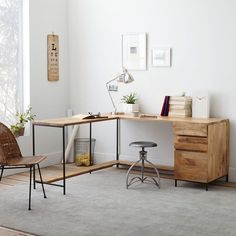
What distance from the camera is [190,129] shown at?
5258 millimetres

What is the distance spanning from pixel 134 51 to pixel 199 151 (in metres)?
1.74

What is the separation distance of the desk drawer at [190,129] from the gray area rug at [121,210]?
0.60m

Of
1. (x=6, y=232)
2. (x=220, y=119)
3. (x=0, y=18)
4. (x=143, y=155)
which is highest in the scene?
(x=0, y=18)

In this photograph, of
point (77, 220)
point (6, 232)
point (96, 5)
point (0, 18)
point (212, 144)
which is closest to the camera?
point (6, 232)

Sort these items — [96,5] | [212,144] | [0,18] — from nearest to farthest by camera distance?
[212,144], [0,18], [96,5]

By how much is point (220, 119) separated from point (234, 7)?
4.11 ft

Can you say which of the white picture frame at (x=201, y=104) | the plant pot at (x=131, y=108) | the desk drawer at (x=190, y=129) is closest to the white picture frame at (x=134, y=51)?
the plant pot at (x=131, y=108)

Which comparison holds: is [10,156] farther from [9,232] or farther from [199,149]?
[199,149]

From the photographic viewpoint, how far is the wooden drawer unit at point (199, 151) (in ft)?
17.0

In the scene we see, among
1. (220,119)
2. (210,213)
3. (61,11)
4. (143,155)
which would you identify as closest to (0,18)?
(61,11)

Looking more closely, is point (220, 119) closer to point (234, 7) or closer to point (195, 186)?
point (195, 186)

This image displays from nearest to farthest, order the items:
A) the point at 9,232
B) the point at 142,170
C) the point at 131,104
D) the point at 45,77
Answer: the point at 9,232 < the point at 142,170 < the point at 131,104 < the point at 45,77

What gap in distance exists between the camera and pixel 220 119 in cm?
552

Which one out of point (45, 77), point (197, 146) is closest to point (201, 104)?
point (197, 146)
